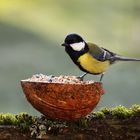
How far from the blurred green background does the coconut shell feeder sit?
217 centimetres

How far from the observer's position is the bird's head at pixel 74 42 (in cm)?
286

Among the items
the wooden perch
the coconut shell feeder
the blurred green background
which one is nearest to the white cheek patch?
the coconut shell feeder

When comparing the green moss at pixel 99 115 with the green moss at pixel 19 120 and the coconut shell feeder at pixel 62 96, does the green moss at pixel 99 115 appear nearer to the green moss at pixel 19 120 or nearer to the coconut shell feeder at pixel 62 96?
the coconut shell feeder at pixel 62 96

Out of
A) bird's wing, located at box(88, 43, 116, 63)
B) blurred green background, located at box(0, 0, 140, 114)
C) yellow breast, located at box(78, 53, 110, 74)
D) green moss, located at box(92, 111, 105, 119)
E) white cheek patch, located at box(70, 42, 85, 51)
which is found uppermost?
blurred green background, located at box(0, 0, 140, 114)

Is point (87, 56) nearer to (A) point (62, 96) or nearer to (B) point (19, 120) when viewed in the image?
(A) point (62, 96)

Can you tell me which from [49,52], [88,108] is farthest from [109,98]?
[88,108]

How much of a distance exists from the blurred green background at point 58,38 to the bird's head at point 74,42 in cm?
205

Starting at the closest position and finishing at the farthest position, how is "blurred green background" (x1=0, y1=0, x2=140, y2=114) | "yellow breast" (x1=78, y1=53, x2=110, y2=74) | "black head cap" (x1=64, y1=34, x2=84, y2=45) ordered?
"black head cap" (x1=64, y1=34, x2=84, y2=45)
"yellow breast" (x1=78, y1=53, x2=110, y2=74)
"blurred green background" (x1=0, y1=0, x2=140, y2=114)

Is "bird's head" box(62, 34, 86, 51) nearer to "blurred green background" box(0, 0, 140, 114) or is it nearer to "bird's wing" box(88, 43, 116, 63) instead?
"bird's wing" box(88, 43, 116, 63)

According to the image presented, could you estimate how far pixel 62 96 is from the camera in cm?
272

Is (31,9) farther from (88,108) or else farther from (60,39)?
(88,108)

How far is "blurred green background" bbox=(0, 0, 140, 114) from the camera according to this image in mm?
5324

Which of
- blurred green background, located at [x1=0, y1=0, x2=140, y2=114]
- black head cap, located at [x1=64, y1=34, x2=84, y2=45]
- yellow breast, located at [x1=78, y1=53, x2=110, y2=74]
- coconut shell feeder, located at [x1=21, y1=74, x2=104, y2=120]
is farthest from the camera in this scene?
blurred green background, located at [x1=0, y1=0, x2=140, y2=114]

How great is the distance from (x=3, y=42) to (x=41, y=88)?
3592 millimetres
